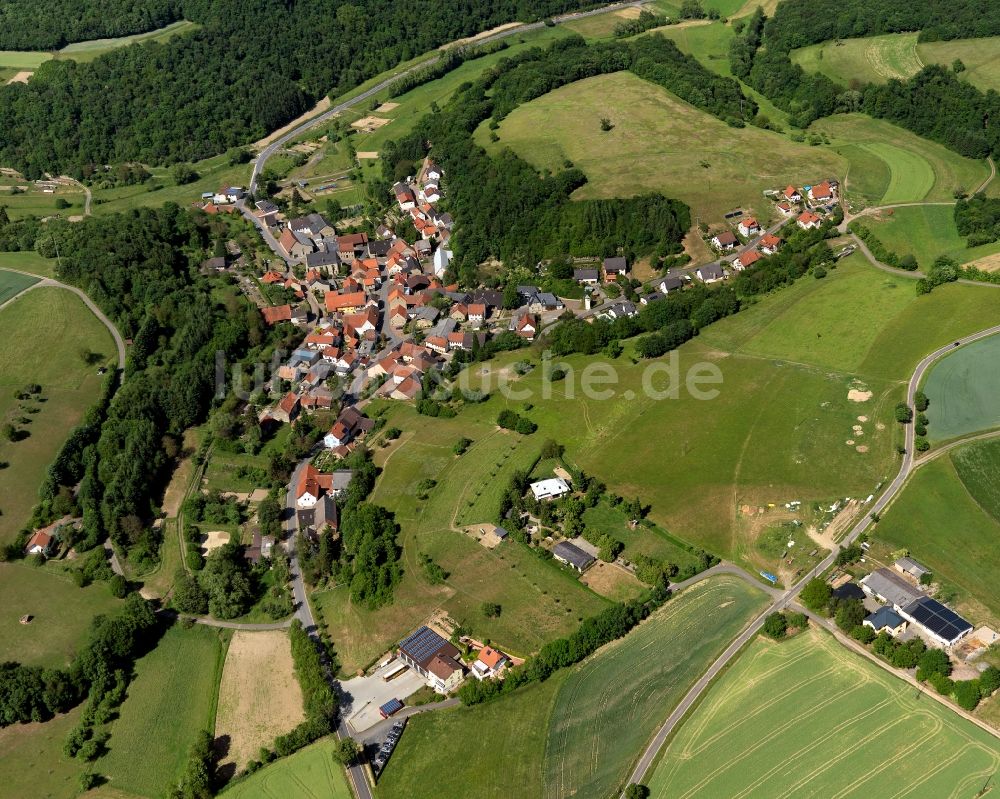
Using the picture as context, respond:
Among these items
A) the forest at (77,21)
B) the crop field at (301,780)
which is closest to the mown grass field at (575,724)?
the crop field at (301,780)

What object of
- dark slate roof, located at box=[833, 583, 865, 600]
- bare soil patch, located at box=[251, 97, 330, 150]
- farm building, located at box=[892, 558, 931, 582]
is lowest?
dark slate roof, located at box=[833, 583, 865, 600]

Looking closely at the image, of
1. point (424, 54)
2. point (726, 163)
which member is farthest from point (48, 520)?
point (424, 54)

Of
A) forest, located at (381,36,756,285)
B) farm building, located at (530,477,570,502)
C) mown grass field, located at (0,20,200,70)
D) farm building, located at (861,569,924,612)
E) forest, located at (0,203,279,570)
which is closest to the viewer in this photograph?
farm building, located at (861,569,924,612)

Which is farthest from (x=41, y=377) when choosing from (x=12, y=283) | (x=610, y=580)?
(x=610, y=580)

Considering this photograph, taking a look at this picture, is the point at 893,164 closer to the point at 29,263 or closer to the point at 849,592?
the point at 849,592

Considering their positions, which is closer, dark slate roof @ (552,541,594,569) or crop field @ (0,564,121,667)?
crop field @ (0,564,121,667)

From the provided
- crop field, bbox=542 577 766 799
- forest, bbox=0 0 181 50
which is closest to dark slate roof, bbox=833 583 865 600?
crop field, bbox=542 577 766 799

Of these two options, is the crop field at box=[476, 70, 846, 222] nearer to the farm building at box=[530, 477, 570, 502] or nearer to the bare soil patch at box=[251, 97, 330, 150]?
the bare soil patch at box=[251, 97, 330, 150]
